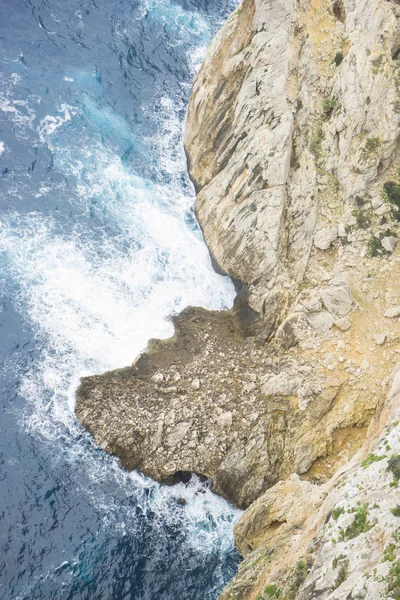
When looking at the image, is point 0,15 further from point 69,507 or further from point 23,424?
point 69,507

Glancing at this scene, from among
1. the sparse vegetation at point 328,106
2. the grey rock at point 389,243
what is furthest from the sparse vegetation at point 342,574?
the sparse vegetation at point 328,106

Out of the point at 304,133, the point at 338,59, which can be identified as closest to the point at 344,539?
the point at 304,133

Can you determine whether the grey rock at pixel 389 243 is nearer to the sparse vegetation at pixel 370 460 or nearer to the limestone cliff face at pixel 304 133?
the limestone cliff face at pixel 304 133

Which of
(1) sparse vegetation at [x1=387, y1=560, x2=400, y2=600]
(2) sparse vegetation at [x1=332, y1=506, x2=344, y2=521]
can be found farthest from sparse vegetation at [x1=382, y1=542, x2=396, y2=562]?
(2) sparse vegetation at [x1=332, y1=506, x2=344, y2=521]

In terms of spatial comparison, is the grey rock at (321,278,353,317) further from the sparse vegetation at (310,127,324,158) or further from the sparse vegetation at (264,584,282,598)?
the sparse vegetation at (264,584,282,598)

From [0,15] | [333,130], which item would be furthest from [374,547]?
[0,15]

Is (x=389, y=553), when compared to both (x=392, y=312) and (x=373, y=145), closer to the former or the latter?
(x=392, y=312)
